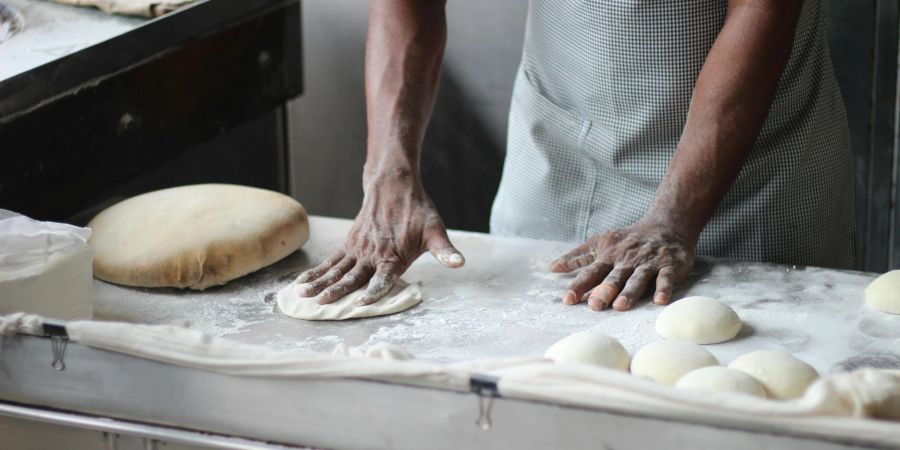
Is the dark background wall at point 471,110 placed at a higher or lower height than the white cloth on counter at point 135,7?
lower

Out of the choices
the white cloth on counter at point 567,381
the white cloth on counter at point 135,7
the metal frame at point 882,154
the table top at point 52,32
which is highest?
the white cloth on counter at point 135,7

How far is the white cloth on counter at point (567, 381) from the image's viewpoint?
90 cm

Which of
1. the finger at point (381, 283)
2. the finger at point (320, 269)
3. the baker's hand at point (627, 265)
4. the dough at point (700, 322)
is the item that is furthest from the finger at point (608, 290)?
the finger at point (320, 269)

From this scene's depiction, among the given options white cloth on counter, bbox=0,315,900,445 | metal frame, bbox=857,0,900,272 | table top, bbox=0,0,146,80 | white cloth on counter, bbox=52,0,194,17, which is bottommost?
metal frame, bbox=857,0,900,272

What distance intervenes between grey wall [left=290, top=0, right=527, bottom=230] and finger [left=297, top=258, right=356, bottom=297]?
1.47 meters

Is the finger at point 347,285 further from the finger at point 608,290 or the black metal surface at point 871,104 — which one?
the black metal surface at point 871,104

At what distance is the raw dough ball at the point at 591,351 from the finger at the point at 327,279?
0.44m

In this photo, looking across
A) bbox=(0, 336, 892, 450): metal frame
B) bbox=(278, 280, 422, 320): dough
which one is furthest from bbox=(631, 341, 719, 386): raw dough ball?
bbox=(278, 280, 422, 320): dough

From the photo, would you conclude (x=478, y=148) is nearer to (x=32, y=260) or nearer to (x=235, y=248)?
(x=235, y=248)

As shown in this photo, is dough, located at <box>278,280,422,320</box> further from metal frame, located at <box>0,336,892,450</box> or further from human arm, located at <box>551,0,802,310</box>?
metal frame, located at <box>0,336,892,450</box>

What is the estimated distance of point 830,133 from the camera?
1909mm

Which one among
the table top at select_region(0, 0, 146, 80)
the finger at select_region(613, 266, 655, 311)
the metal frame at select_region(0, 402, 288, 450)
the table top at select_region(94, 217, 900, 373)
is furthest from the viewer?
the table top at select_region(0, 0, 146, 80)

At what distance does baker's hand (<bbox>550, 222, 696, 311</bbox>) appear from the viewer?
Answer: 5.10ft

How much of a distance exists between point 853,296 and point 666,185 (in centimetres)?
36
